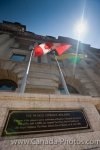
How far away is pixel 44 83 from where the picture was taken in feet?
30.7

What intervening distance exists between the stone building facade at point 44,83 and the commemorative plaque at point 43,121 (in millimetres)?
182

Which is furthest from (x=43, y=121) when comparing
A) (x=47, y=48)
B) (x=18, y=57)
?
(x=18, y=57)

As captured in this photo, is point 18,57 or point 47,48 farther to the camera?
point 18,57

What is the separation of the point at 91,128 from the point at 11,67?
852 cm

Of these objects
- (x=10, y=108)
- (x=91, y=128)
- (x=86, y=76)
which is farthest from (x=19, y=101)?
(x=86, y=76)

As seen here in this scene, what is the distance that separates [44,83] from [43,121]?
18.8 feet

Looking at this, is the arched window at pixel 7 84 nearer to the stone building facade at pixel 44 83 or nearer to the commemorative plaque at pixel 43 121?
the stone building facade at pixel 44 83

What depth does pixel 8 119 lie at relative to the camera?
11.3ft

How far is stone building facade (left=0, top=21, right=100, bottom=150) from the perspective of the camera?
400 cm

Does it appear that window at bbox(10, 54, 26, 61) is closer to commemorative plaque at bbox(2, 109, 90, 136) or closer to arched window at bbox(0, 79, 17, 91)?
arched window at bbox(0, 79, 17, 91)

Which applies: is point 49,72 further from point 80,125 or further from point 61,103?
point 80,125

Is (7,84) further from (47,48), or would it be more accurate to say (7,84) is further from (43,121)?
(43,121)

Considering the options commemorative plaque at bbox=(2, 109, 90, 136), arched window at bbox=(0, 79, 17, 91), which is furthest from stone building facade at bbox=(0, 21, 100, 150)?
commemorative plaque at bbox=(2, 109, 90, 136)

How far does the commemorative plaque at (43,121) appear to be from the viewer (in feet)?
10.9
